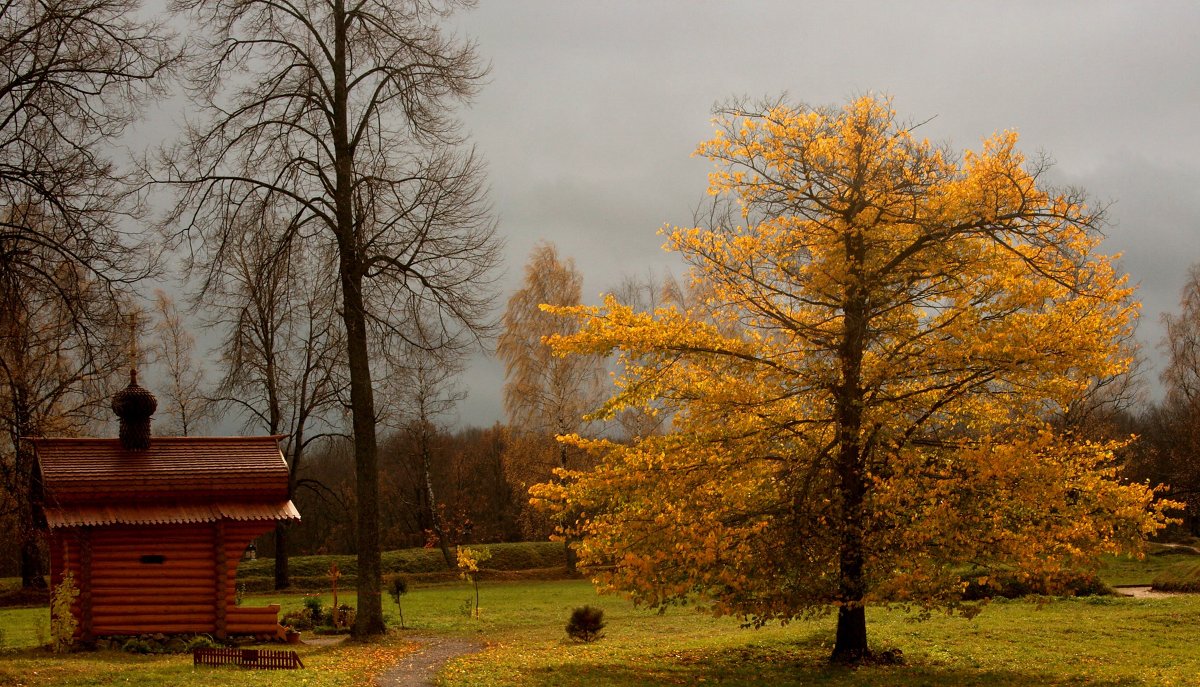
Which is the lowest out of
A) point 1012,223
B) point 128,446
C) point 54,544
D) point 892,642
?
point 892,642

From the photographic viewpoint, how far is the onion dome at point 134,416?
A: 17281 mm

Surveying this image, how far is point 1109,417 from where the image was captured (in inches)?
1492

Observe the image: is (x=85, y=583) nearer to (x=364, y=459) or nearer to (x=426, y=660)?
(x=364, y=459)

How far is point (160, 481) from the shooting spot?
16688mm

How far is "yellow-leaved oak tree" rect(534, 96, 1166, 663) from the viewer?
11734mm

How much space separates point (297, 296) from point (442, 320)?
127 inches

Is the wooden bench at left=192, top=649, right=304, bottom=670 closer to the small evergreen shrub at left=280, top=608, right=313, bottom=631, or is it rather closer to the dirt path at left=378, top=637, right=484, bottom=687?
the dirt path at left=378, top=637, right=484, bottom=687

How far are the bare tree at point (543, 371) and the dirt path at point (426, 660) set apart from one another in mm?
17303

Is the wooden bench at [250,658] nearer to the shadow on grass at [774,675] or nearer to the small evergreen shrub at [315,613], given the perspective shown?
the shadow on grass at [774,675]

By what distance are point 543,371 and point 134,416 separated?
1956cm

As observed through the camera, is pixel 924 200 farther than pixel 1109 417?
No

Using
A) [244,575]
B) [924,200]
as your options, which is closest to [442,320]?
[924,200]

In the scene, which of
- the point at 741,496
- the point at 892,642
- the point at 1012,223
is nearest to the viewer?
the point at 1012,223

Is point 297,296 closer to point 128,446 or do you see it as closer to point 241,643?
point 128,446
